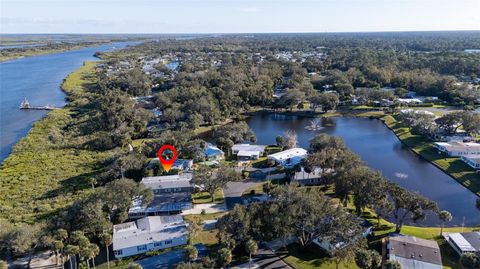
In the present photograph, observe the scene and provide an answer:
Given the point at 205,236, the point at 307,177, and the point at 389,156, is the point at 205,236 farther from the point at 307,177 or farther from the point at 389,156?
the point at 389,156

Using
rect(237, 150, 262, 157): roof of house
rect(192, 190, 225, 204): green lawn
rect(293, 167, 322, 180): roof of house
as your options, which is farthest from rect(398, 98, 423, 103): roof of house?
rect(192, 190, 225, 204): green lawn

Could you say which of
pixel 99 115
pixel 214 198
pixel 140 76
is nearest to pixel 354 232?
pixel 214 198

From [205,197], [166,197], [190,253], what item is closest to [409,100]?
[205,197]

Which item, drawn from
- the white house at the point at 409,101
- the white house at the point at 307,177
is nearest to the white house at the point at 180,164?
the white house at the point at 307,177

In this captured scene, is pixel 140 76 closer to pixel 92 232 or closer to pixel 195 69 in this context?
pixel 195 69

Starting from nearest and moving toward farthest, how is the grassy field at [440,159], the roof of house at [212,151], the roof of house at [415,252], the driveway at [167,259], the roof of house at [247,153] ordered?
the roof of house at [415,252] → the driveway at [167,259] → the grassy field at [440,159] → the roof of house at [212,151] → the roof of house at [247,153]

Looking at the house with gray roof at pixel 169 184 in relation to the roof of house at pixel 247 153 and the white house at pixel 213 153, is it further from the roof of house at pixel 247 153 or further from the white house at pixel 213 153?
the roof of house at pixel 247 153
